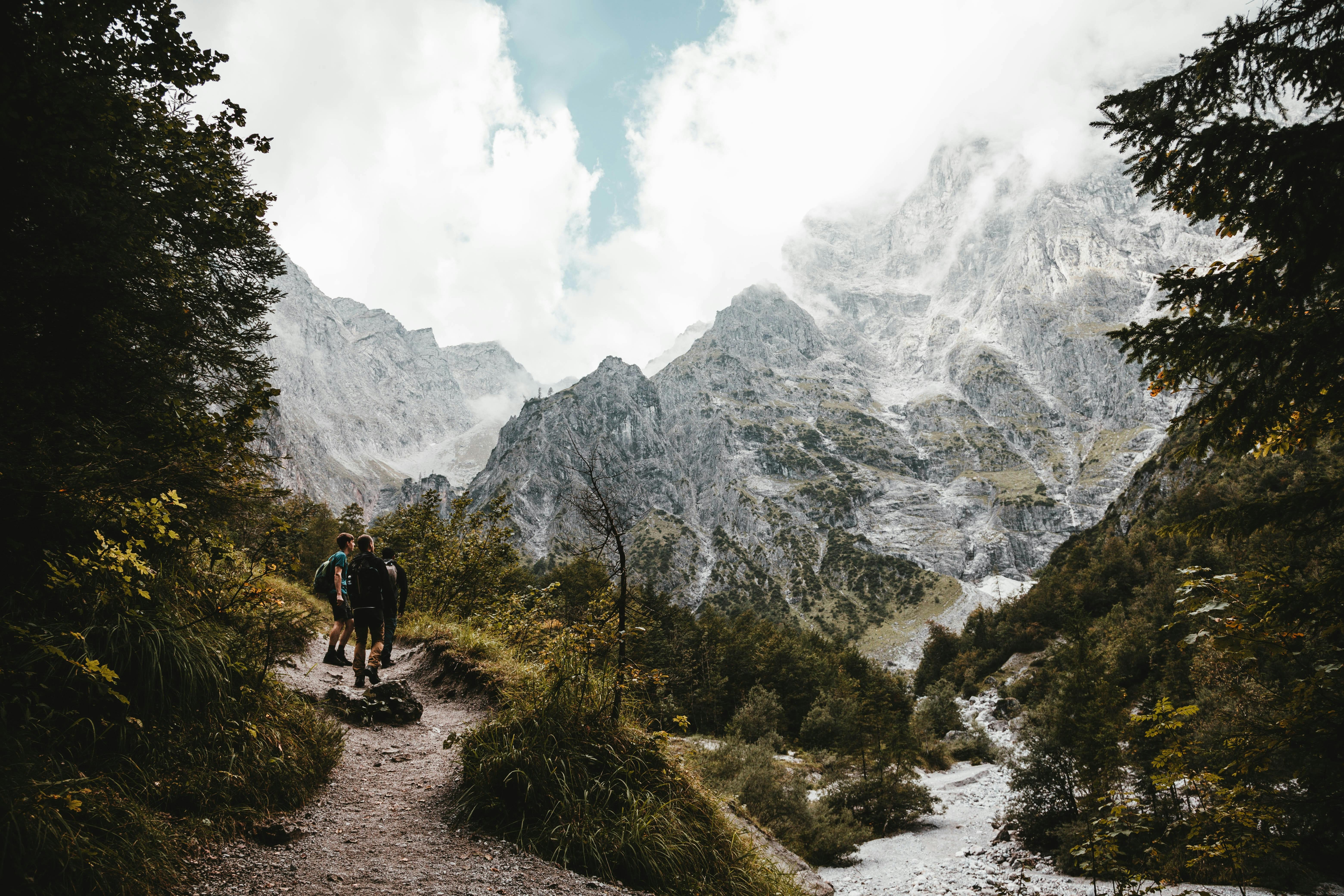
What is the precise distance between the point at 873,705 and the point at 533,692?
39398 millimetres

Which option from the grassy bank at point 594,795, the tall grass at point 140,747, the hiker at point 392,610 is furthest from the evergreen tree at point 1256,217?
the hiker at point 392,610

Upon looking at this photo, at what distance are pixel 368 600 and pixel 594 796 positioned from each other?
20.3 ft

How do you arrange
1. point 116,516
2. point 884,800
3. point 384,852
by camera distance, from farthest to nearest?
point 884,800
point 384,852
point 116,516

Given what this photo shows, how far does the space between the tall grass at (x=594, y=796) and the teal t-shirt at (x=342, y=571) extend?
5.13 metres

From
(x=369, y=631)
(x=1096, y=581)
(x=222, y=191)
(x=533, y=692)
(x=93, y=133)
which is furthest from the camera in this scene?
(x=1096, y=581)

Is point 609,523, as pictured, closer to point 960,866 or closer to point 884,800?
point 960,866

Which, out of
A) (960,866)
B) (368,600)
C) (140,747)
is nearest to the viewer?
(140,747)

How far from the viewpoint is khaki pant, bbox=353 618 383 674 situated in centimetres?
927

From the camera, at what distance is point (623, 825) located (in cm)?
547

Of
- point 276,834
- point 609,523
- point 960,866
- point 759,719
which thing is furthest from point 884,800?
point 276,834

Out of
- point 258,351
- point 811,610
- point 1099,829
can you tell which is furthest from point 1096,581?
point 811,610

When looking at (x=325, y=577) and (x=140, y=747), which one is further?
(x=325, y=577)

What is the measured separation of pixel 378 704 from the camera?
8.01m

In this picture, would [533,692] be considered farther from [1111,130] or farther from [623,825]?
[1111,130]
